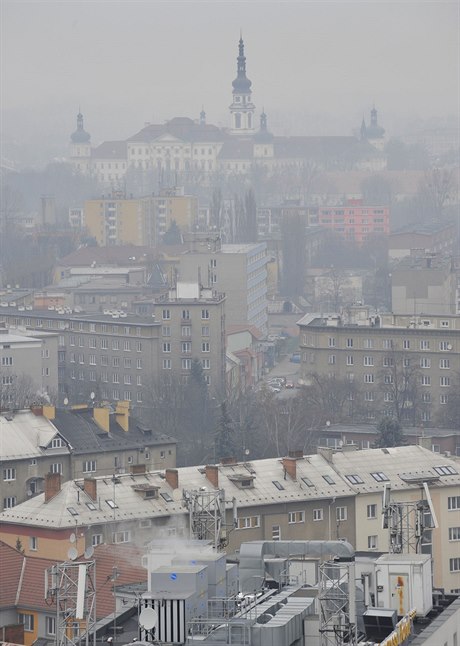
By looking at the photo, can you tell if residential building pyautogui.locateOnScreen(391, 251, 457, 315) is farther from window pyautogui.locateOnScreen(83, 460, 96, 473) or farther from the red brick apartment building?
the red brick apartment building

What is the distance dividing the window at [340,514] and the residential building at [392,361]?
58.0 feet

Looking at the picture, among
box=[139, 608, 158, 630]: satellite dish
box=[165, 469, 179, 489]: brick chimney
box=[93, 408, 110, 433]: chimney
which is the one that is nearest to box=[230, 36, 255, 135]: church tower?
box=[93, 408, 110, 433]: chimney

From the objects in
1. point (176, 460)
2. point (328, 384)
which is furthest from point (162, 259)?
point (176, 460)

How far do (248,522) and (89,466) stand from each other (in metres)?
6.29

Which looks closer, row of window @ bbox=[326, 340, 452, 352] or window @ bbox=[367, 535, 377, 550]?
window @ bbox=[367, 535, 377, 550]

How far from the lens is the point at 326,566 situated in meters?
15.4

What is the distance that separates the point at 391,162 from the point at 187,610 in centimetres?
12716

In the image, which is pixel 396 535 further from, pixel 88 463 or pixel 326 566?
pixel 88 463

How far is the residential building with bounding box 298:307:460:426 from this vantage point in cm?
4531

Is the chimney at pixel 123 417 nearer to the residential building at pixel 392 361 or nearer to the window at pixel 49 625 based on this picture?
the residential building at pixel 392 361

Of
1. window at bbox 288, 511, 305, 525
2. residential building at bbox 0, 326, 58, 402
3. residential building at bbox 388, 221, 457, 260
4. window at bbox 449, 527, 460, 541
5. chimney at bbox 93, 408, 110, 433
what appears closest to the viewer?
window at bbox 288, 511, 305, 525

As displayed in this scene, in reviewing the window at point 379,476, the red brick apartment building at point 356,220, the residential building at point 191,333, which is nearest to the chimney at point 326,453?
the window at point 379,476

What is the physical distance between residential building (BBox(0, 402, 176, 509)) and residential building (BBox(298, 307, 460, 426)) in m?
11.5

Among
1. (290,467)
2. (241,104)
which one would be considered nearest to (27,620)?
(290,467)
